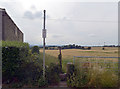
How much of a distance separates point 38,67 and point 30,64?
1.20 feet

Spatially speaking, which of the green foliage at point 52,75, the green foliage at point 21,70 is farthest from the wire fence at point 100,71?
the green foliage at point 21,70

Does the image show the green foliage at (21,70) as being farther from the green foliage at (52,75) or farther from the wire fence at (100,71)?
the wire fence at (100,71)

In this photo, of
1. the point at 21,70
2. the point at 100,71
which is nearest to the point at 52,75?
the point at 21,70

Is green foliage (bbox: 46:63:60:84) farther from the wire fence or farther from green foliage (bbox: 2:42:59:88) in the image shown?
the wire fence

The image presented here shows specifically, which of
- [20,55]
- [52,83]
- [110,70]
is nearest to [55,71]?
[52,83]

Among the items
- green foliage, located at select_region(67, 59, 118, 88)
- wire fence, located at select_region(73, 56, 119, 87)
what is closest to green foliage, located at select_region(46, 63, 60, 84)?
green foliage, located at select_region(67, 59, 118, 88)

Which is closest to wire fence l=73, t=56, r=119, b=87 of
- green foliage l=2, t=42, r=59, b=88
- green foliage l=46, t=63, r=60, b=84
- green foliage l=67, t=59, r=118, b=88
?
green foliage l=67, t=59, r=118, b=88

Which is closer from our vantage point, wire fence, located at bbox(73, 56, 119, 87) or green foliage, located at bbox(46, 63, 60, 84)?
wire fence, located at bbox(73, 56, 119, 87)

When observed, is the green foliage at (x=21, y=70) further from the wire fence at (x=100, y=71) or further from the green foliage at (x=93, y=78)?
the wire fence at (x=100, y=71)

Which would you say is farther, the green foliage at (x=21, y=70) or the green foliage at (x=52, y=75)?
the green foliage at (x=52, y=75)

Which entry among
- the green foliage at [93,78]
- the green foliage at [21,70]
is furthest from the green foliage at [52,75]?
the green foliage at [93,78]

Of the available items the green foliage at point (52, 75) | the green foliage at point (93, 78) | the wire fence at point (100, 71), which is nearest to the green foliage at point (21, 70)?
the green foliage at point (52, 75)

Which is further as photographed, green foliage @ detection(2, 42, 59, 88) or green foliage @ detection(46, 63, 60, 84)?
green foliage @ detection(46, 63, 60, 84)

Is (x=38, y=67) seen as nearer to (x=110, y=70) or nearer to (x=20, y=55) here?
(x=20, y=55)
